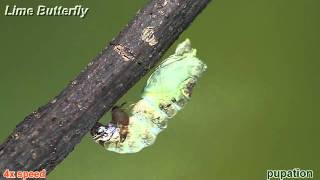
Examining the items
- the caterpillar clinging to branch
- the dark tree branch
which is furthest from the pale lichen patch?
the caterpillar clinging to branch

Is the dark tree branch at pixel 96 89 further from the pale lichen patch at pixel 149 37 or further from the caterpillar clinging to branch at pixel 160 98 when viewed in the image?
the caterpillar clinging to branch at pixel 160 98

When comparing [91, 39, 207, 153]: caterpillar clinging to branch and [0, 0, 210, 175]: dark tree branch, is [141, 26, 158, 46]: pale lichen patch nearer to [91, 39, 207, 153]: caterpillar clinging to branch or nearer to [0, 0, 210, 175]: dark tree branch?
[0, 0, 210, 175]: dark tree branch

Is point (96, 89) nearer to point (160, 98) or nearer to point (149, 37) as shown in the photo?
point (149, 37)

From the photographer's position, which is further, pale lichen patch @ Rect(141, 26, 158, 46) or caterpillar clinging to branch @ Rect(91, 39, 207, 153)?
caterpillar clinging to branch @ Rect(91, 39, 207, 153)

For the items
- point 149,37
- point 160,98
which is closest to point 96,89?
point 149,37

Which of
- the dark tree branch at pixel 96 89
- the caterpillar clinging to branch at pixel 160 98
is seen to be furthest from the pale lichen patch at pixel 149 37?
the caterpillar clinging to branch at pixel 160 98

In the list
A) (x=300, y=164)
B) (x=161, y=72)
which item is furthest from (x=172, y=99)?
(x=300, y=164)
